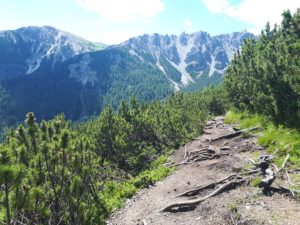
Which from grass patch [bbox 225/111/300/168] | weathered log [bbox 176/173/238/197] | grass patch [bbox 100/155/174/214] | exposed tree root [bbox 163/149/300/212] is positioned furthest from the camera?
grass patch [bbox 225/111/300/168]

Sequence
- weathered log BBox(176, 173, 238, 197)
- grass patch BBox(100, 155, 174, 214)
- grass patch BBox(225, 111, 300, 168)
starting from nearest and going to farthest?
weathered log BBox(176, 173, 238, 197)
grass patch BBox(100, 155, 174, 214)
grass patch BBox(225, 111, 300, 168)

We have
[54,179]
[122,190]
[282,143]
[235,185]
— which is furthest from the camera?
[282,143]

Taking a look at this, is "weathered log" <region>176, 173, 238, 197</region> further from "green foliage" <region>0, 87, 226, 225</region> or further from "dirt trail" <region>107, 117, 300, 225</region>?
"green foliage" <region>0, 87, 226, 225</region>

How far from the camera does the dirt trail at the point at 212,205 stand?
14.3 m

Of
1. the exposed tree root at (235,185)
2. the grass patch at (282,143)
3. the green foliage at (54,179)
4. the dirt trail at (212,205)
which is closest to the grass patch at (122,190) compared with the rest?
the green foliage at (54,179)

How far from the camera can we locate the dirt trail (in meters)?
14.3

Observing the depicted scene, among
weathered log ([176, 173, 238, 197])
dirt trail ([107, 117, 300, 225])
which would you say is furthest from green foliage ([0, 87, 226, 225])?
weathered log ([176, 173, 238, 197])

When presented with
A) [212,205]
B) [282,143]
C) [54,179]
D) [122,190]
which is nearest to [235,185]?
[212,205]

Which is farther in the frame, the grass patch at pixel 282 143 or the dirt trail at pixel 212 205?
the grass patch at pixel 282 143

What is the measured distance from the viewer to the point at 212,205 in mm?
16516

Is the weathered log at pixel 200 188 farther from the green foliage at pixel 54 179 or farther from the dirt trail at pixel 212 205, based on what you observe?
the green foliage at pixel 54 179

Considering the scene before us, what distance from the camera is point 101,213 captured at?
18.9 metres

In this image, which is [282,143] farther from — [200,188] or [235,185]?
[200,188]

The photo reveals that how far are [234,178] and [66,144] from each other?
10498mm
